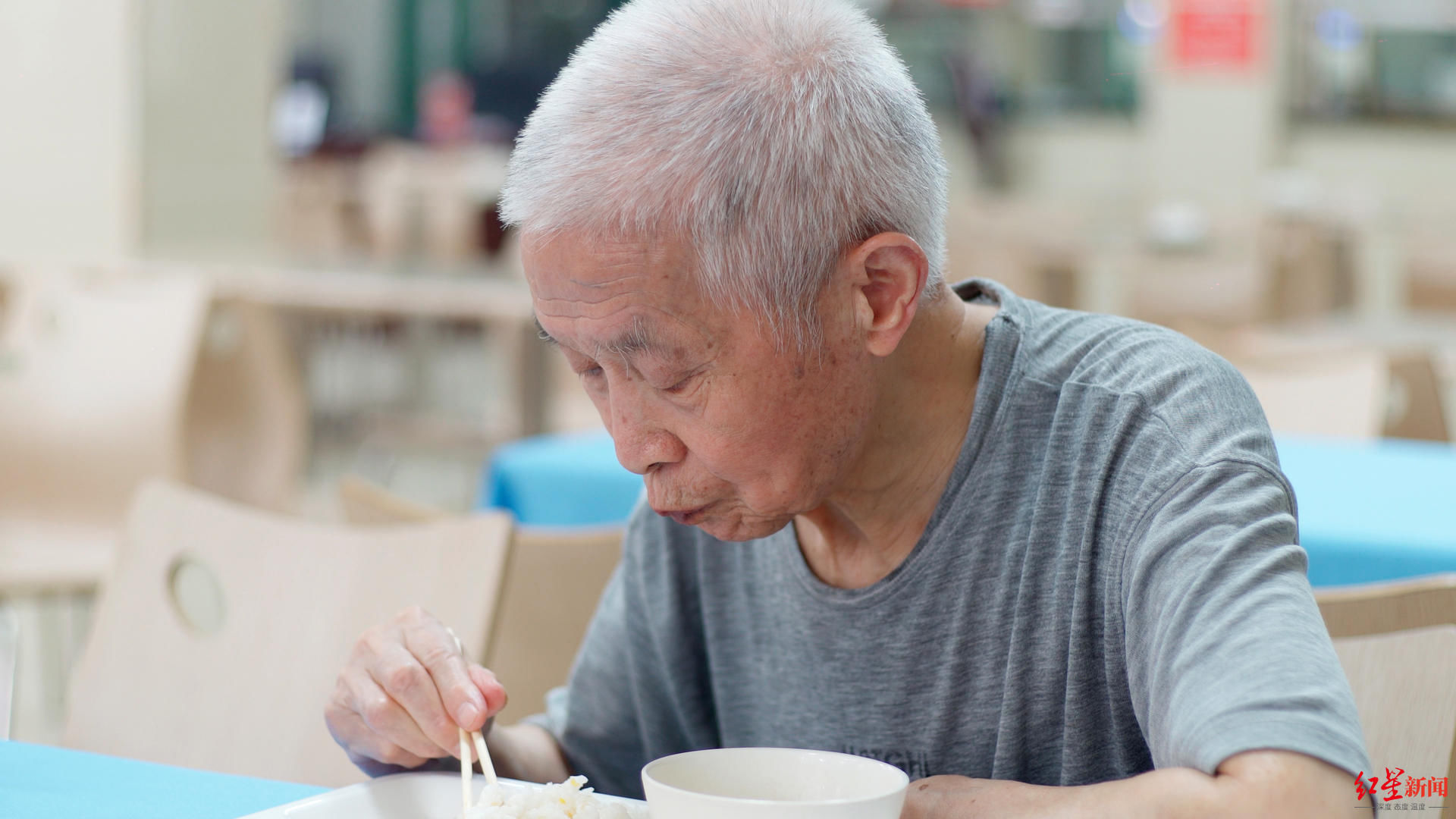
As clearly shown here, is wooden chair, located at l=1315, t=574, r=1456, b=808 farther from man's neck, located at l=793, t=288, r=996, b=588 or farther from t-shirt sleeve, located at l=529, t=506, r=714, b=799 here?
t-shirt sleeve, located at l=529, t=506, r=714, b=799

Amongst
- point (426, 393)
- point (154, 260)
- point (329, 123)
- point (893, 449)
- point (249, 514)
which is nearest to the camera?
point (893, 449)

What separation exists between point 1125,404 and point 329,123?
10.7 m

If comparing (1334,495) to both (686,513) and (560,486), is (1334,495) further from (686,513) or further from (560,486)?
(686,513)

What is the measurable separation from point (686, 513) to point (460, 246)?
5.63 metres

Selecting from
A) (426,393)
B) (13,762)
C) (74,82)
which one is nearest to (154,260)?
(74,82)

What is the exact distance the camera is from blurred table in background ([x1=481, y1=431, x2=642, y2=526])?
7.56ft

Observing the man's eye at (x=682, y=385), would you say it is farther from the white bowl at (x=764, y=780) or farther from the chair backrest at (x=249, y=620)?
the chair backrest at (x=249, y=620)

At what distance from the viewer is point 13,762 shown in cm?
101

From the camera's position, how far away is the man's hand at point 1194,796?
2.29 ft

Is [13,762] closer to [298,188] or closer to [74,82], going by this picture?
[74,82]

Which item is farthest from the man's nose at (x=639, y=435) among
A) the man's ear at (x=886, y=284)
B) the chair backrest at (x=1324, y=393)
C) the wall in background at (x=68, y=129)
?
the wall in background at (x=68, y=129)

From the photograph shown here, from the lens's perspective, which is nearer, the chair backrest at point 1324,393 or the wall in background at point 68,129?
the chair backrest at point 1324,393

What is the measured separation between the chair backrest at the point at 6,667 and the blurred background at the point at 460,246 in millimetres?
87

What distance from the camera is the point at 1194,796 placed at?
0.71m
